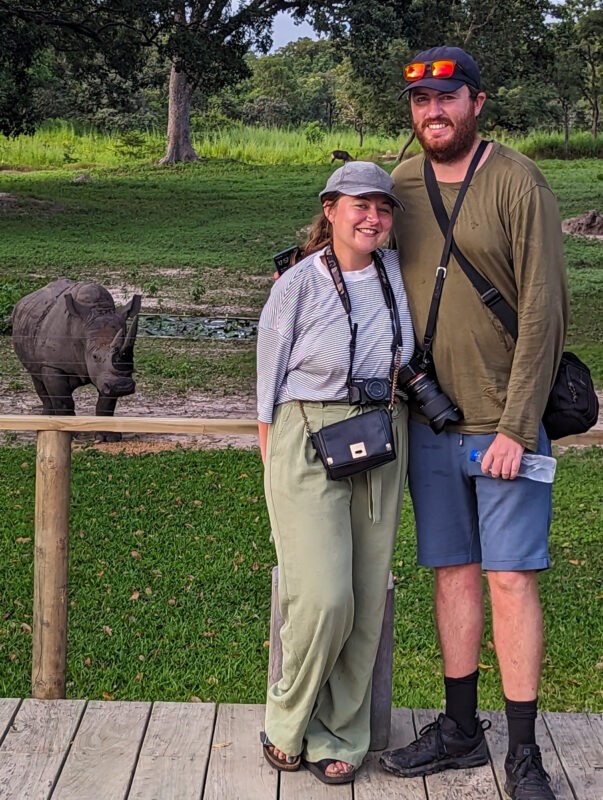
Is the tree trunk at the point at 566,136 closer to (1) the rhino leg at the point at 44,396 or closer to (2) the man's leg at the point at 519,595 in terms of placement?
(1) the rhino leg at the point at 44,396

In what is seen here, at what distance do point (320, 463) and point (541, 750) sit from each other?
928 millimetres

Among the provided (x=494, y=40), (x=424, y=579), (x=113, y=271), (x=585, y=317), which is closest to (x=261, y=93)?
(x=494, y=40)

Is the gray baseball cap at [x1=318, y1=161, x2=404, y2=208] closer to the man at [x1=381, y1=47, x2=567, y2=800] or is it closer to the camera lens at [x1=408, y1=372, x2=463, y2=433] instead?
the man at [x1=381, y1=47, x2=567, y2=800]

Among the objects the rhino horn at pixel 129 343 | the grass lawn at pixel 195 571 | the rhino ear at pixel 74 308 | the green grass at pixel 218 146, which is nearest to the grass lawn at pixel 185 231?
the grass lawn at pixel 195 571

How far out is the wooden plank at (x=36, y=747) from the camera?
8.75ft

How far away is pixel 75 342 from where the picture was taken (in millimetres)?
6918

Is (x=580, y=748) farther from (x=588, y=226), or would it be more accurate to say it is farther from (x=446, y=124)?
(x=588, y=226)

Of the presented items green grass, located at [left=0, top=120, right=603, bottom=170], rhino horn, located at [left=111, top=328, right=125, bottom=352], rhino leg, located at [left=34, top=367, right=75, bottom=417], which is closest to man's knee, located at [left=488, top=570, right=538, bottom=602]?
rhino horn, located at [left=111, top=328, right=125, bottom=352]

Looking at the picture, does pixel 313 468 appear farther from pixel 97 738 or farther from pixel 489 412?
pixel 97 738

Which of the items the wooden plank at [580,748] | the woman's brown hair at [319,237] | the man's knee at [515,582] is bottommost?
the wooden plank at [580,748]

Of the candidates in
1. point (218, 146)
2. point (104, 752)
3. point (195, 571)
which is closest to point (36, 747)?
point (104, 752)

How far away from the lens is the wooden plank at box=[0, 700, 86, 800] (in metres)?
2.67

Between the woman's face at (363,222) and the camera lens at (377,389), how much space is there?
11.0 inches

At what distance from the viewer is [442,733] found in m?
2.79
